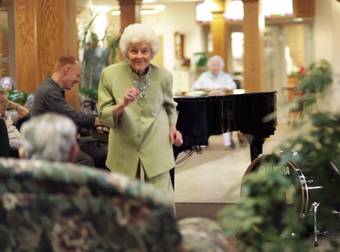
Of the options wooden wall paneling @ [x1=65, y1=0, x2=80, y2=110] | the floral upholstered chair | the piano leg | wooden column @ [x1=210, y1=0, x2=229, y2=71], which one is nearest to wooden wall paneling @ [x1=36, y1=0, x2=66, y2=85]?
wooden wall paneling @ [x1=65, y1=0, x2=80, y2=110]

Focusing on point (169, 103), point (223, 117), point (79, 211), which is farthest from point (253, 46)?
point (79, 211)

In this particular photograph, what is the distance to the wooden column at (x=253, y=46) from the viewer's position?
11.7 m

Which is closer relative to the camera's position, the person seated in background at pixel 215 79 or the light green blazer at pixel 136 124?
the light green blazer at pixel 136 124

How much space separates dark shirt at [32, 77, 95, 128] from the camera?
17.3 ft

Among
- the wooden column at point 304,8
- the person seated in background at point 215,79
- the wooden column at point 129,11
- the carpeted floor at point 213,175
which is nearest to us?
the carpeted floor at point 213,175

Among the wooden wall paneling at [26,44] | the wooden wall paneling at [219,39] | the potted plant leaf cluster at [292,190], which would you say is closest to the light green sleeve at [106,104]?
the potted plant leaf cluster at [292,190]

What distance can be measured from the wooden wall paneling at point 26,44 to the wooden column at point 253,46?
525 cm

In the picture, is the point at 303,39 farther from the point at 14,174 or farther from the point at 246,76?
the point at 14,174

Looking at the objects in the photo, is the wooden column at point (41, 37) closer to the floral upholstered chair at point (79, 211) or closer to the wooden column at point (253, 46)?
the floral upholstered chair at point (79, 211)

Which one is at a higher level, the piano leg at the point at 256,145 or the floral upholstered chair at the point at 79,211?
the floral upholstered chair at the point at 79,211

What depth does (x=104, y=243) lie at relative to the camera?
2.01 m

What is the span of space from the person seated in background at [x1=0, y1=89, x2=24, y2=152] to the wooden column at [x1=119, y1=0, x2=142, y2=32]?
244 inches

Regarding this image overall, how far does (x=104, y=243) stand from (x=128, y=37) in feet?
6.96

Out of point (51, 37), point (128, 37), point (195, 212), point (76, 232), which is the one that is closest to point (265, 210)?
point (76, 232)
